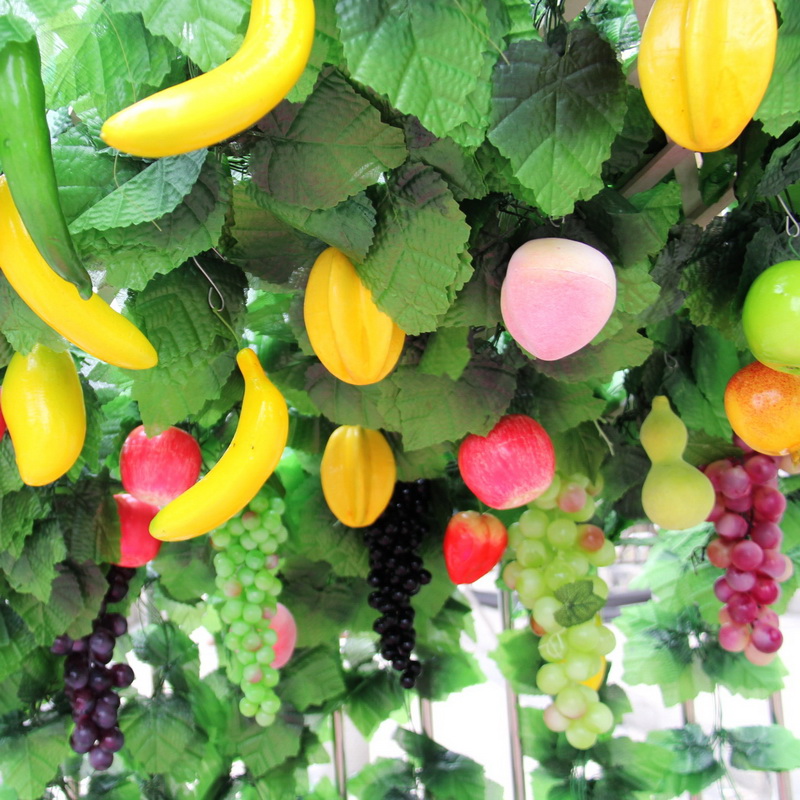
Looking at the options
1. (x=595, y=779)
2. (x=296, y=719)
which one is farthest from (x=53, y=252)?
(x=595, y=779)

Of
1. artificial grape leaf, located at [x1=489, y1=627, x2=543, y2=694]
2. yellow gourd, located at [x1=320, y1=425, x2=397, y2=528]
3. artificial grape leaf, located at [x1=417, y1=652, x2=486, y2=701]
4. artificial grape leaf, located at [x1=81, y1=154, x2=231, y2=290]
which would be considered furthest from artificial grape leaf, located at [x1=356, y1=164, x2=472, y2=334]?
artificial grape leaf, located at [x1=417, y1=652, x2=486, y2=701]

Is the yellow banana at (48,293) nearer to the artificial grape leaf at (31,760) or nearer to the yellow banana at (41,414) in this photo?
the yellow banana at (41,414)

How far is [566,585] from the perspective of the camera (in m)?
0.92

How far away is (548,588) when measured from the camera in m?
0.95

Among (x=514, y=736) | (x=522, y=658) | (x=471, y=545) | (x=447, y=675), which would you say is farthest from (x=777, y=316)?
(x=514, y=736)

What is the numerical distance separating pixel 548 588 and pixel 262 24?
2.53 ft

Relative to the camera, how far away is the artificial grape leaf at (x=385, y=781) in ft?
3.92

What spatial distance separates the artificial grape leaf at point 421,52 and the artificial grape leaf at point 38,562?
2.27ft

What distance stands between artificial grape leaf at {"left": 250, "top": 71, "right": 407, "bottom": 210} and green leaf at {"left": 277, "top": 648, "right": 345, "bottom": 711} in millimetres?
848

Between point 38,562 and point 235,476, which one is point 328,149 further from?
point 38,562

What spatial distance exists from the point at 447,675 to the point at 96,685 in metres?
0.51

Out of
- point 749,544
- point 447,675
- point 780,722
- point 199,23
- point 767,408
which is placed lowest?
point 780,722

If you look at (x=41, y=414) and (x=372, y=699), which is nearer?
(x=41, y=414)

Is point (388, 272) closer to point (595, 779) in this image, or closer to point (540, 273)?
point (540, 273)
